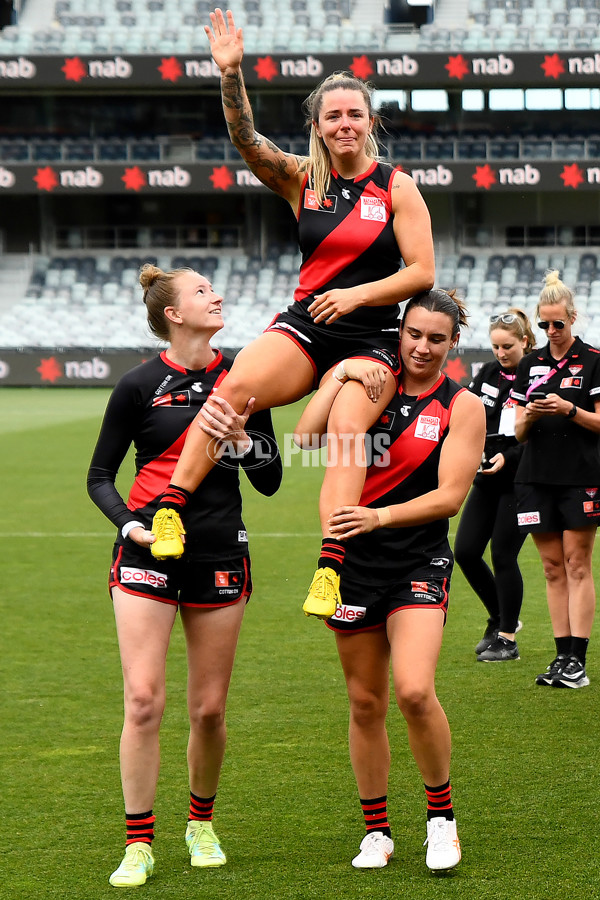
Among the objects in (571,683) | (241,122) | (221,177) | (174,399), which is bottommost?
(571,683)

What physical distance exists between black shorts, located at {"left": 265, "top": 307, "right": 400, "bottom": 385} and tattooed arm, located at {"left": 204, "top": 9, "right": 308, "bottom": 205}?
1.54 feet

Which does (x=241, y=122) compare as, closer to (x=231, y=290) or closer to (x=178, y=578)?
(x=178, y=578)

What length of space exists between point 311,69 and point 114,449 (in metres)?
29.7

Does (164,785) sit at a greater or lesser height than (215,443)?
lesser

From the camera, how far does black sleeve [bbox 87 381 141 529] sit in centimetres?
385

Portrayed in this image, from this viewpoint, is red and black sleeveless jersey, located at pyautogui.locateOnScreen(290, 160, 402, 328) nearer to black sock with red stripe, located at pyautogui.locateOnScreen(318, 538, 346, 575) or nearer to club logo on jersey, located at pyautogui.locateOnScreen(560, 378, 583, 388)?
black sock with red stripe, located at pyautogui.locateOnScreen(318, 538, 346, 575)

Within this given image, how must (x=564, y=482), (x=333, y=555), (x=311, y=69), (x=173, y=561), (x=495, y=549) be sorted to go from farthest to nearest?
(x=311, y=69)
(x=495, y=549)
(x=564, y=482)
(x=173, y=561)
(x=333, y=555)

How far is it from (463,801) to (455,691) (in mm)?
1591

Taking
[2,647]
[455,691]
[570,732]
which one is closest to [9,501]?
[2,647]

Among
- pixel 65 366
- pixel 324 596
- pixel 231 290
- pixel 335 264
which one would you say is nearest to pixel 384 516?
pixel 324 596

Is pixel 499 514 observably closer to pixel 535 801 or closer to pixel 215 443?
pixel 535 801

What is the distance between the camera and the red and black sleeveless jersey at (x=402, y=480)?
3859 millimetres

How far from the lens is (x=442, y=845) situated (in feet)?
12.4

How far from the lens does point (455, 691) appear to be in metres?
6.08
